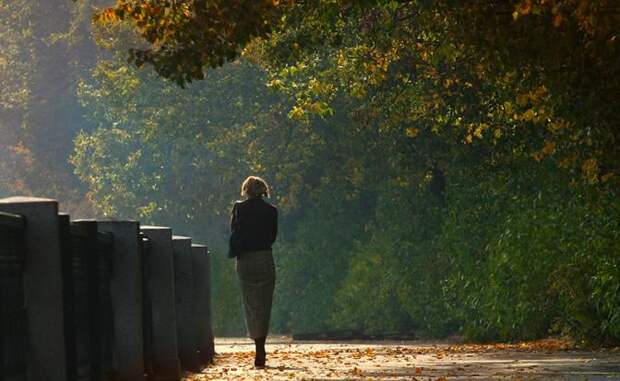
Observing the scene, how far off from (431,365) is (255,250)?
2.38 m

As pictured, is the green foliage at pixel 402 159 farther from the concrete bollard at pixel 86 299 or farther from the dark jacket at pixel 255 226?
the concrete bollard at pixel 86 299

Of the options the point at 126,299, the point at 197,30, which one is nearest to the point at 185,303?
the point at 197,30

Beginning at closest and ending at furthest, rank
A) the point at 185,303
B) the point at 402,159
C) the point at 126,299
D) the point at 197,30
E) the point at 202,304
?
1. the point at 126,299
2. the point at 197,30
3. the point at 185,303
4. the point at 202,304
5. the point at 402,159

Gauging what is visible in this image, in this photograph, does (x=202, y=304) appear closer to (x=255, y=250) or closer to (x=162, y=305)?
(x=255, y=250)

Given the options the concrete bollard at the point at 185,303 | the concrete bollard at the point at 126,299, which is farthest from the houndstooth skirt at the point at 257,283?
the concrete bollard at the point at 126,299

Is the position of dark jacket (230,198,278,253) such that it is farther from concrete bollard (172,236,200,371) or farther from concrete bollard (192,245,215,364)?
concrete bollard (172,236,200,371)

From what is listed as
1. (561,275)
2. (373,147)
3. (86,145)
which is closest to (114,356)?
(561,275)

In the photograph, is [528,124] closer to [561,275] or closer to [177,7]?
[561,275]

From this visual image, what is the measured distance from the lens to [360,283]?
4247 centimetres

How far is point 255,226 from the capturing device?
1934cm

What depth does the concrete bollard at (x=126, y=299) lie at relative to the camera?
13523 millimetres

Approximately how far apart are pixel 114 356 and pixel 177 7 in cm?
312

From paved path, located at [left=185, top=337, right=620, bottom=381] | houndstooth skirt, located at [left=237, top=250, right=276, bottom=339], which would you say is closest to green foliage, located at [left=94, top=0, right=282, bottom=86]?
paved path, located at [left=185, top=337, right=620, bottom=381]

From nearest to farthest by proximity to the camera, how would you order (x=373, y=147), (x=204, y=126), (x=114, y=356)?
1. (x=114, y=356)
2. (x=373, y=147)
3. (x=204, y=126)
